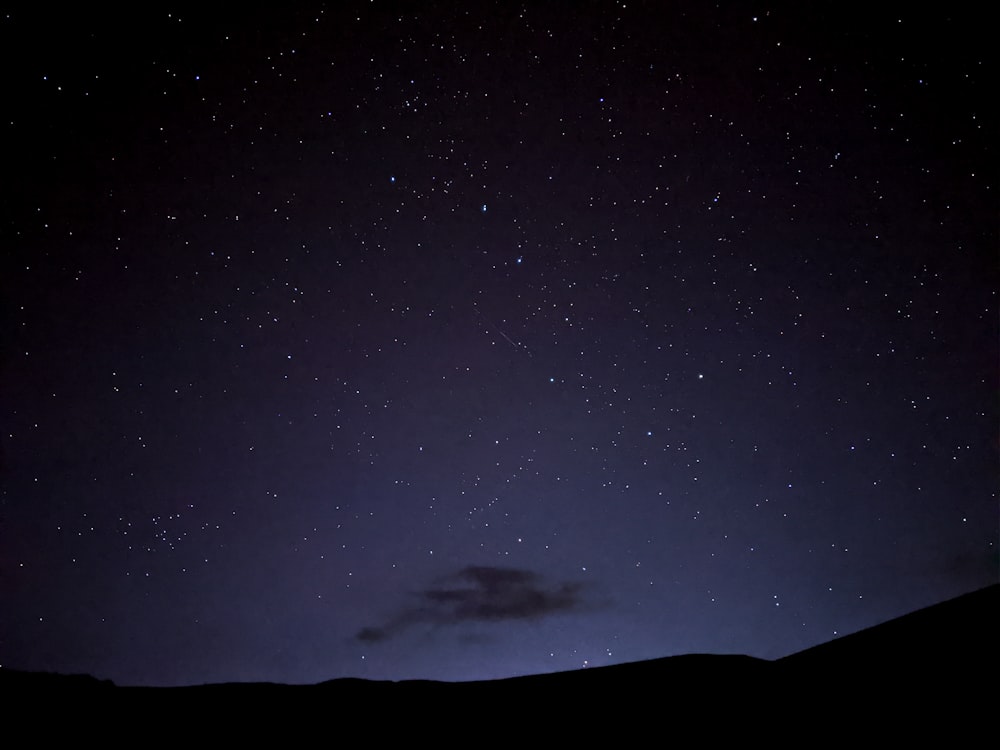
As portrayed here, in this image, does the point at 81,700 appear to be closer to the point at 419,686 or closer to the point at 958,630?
the point at 419,686

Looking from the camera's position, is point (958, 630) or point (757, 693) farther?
point (757, 693)

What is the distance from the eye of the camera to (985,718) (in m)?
2.62

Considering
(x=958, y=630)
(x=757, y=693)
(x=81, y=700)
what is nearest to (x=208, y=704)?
(x=81, y=700)

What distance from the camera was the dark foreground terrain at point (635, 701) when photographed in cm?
297

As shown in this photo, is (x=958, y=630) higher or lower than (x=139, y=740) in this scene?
higher

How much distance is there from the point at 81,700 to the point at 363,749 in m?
2.02

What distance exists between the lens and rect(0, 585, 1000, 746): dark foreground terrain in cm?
297

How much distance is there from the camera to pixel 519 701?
402 centimetres

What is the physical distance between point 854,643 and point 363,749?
293 cm

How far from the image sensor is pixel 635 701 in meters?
3.77

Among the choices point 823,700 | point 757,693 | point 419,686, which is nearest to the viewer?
point 823,700

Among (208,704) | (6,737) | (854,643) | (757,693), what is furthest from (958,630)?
(6,737)

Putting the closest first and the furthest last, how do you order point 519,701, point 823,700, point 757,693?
point 823,700, point 757,693, point 519,701

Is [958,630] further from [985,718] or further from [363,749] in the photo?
[363,749]
